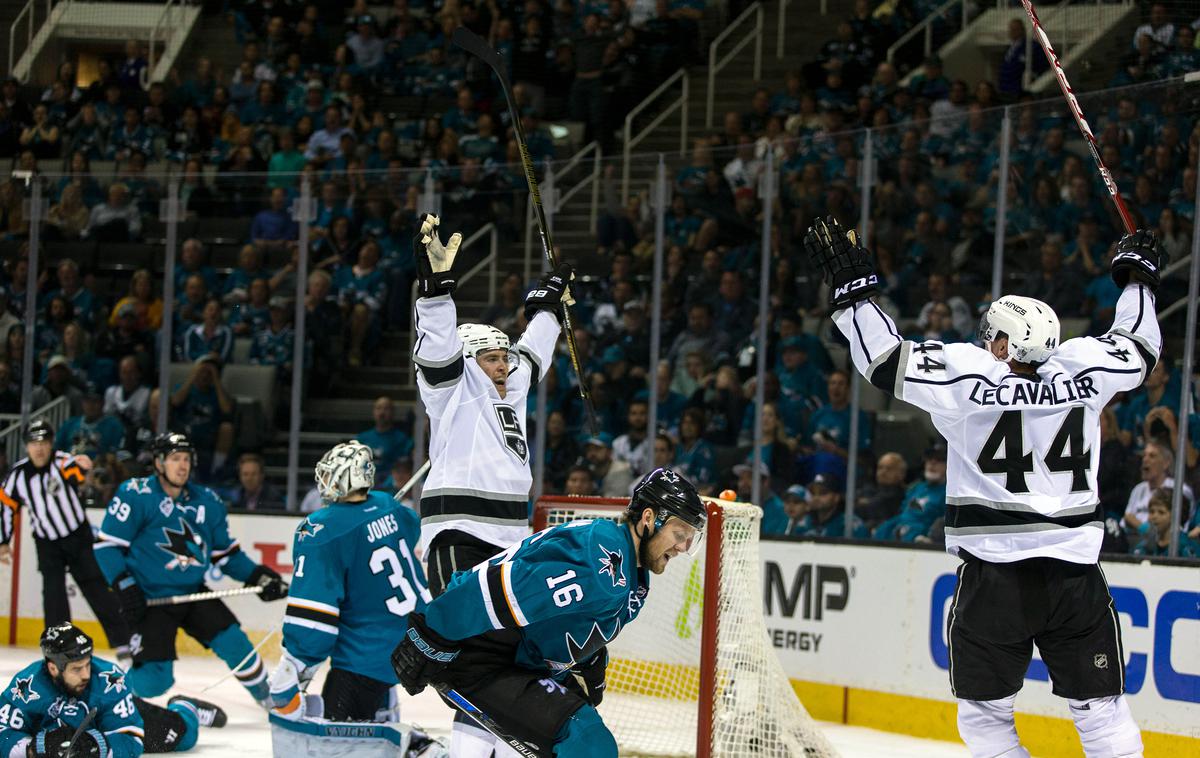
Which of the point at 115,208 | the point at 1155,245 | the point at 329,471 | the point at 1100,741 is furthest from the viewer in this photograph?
the point at 115,208

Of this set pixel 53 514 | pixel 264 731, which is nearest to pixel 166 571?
pixel 264 731

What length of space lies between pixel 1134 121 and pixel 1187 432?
4.18 ft

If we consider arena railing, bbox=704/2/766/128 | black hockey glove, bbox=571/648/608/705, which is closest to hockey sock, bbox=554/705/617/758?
black hockey glove, bbox=571/648/608/705

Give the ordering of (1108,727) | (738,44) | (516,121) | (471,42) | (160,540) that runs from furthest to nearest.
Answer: (738,44) → (160,540) → (516,121) → (471,42) → (1108,727)

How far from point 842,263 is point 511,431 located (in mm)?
1250

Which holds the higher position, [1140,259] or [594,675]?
[1140,259]

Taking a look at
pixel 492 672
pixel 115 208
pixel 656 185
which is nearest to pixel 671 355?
pixel 656 185

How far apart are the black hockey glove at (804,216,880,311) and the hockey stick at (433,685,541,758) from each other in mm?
1414

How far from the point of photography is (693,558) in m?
6.28

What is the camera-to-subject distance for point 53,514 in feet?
24.9

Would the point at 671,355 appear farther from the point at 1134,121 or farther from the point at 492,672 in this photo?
the point at 492,672

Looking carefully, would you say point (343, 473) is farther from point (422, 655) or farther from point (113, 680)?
point (422, 655)

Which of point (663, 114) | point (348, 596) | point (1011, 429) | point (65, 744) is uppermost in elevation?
point (663, 114)

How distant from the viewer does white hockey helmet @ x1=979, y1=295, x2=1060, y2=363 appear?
4.02 meters
